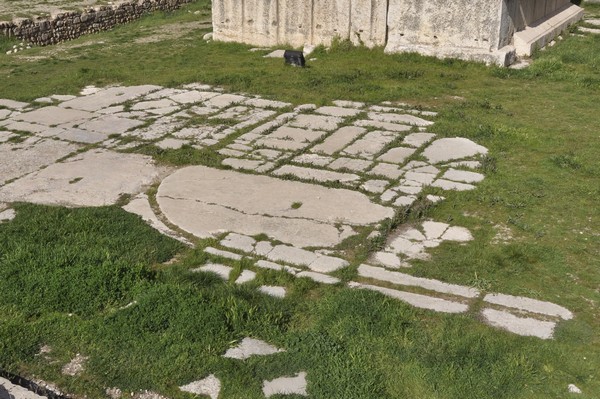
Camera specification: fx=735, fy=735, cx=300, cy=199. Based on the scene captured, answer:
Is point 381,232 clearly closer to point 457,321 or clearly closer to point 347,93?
point 457,321

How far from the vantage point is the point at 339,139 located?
8.62 meters

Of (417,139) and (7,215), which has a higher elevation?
(417,139)

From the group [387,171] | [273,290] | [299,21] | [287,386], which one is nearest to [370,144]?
[387,171]

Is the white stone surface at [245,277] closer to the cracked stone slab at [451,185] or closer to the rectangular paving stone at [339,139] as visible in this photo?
the cracked stone slab at [451,185]

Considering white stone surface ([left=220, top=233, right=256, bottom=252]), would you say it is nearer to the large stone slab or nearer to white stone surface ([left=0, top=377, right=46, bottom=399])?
the large stone slab

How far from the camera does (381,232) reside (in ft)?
20.4

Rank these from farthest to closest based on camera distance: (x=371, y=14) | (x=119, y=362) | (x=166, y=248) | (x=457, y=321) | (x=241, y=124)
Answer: (x=371, y=14), (x=241, y=124), (x=166, y=248), (x=457, y=321), (x=119, y=362)

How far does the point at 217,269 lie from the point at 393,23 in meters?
8.03

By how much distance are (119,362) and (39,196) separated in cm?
316

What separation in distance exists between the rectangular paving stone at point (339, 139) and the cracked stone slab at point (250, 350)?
381cm

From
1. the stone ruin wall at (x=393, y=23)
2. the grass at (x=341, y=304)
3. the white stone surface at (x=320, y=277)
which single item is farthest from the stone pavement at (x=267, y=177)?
the stone ruin wall at (x=393, y=23)

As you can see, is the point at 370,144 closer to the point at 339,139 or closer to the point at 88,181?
the point at 339,139

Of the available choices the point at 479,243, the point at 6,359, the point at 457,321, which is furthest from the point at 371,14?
the point at 6,359

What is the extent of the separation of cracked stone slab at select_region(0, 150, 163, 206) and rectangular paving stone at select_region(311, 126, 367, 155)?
1.86 meters
